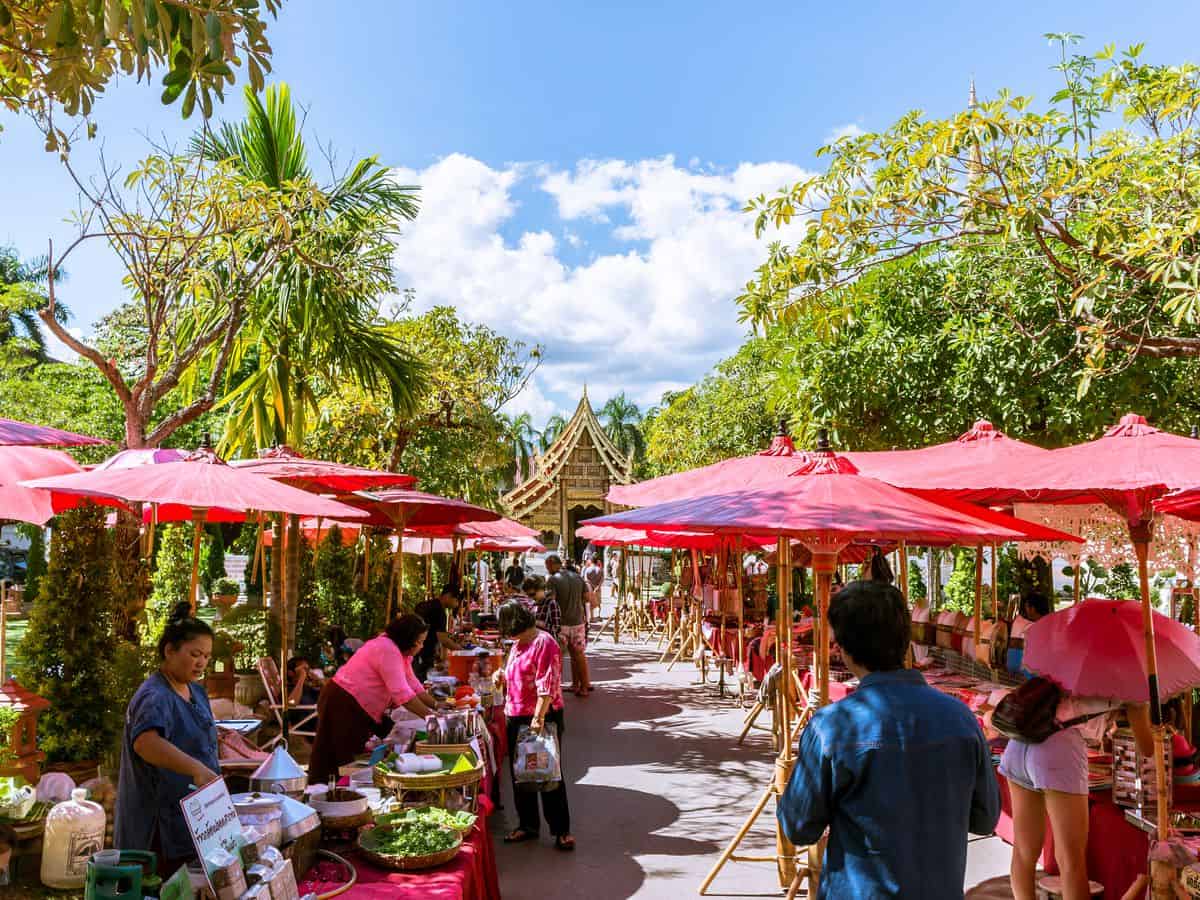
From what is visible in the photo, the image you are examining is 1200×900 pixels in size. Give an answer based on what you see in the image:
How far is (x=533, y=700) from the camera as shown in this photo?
6.38 m

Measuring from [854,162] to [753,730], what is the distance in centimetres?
664

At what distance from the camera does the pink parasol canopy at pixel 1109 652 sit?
449 centimetres

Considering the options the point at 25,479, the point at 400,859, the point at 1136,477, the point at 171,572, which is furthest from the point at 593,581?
the point at 400,859

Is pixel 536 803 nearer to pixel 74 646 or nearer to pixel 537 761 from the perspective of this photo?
pixel 537 761

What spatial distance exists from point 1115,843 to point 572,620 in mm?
9031

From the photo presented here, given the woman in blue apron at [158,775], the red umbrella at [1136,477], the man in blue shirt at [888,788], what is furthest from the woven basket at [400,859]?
the red umbrella at [1136,477]

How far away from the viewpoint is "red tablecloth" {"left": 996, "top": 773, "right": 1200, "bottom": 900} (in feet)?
14.9

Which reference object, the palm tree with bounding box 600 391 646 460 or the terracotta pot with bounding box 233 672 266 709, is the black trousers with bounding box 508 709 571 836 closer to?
the terracotta pot with bounding box 233 672 266 709

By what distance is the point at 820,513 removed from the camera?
448cm

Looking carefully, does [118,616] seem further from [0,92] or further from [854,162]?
[854,162]

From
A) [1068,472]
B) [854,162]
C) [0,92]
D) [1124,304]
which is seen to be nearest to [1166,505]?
[1068,472]

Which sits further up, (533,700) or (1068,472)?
(1068,472)

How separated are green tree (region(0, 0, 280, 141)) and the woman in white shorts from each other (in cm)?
431

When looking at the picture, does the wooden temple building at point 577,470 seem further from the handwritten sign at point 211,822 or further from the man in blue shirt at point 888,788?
the man in blue shirt at point 888,788
